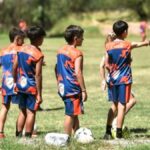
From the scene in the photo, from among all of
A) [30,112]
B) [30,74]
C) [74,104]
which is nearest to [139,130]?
[74,104]

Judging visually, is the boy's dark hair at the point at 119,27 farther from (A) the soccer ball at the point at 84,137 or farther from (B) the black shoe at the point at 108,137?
(A) the soccer ball at the point at 84,137

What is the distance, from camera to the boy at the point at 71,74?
9427mm

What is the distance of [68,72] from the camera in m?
9.51

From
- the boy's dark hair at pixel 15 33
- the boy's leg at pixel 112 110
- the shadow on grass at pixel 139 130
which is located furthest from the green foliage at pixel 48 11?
the boy's leg at pixel 112 110

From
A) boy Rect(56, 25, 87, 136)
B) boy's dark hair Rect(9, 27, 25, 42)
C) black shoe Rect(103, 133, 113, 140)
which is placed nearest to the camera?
boy Rect(56, 25, 87, 136)

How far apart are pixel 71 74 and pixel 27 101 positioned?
87 centimetres

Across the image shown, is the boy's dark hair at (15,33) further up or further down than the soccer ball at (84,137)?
further up

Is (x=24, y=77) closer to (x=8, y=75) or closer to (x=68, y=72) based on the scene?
(x=8, y=75)

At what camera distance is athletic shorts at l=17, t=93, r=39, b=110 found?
9789 millimetres

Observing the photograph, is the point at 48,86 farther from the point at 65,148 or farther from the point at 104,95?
the point at 65,148

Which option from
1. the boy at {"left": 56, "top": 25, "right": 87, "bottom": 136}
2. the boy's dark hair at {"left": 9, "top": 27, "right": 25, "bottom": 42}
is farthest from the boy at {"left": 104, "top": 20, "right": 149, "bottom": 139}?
the boy's dark hair at {"left": 9, "top": 27, "right": 25, "bottom": 42}

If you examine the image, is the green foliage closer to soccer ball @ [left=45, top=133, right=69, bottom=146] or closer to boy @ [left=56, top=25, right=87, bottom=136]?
boy @ [left=56, top=25, right=87, bottom=136]

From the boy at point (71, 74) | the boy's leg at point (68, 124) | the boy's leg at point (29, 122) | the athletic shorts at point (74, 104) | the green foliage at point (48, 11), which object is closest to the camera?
the boy at point (71, 74)

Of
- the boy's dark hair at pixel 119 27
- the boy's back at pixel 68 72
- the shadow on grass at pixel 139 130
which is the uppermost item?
the boy's dark hair at pixel 119 27
